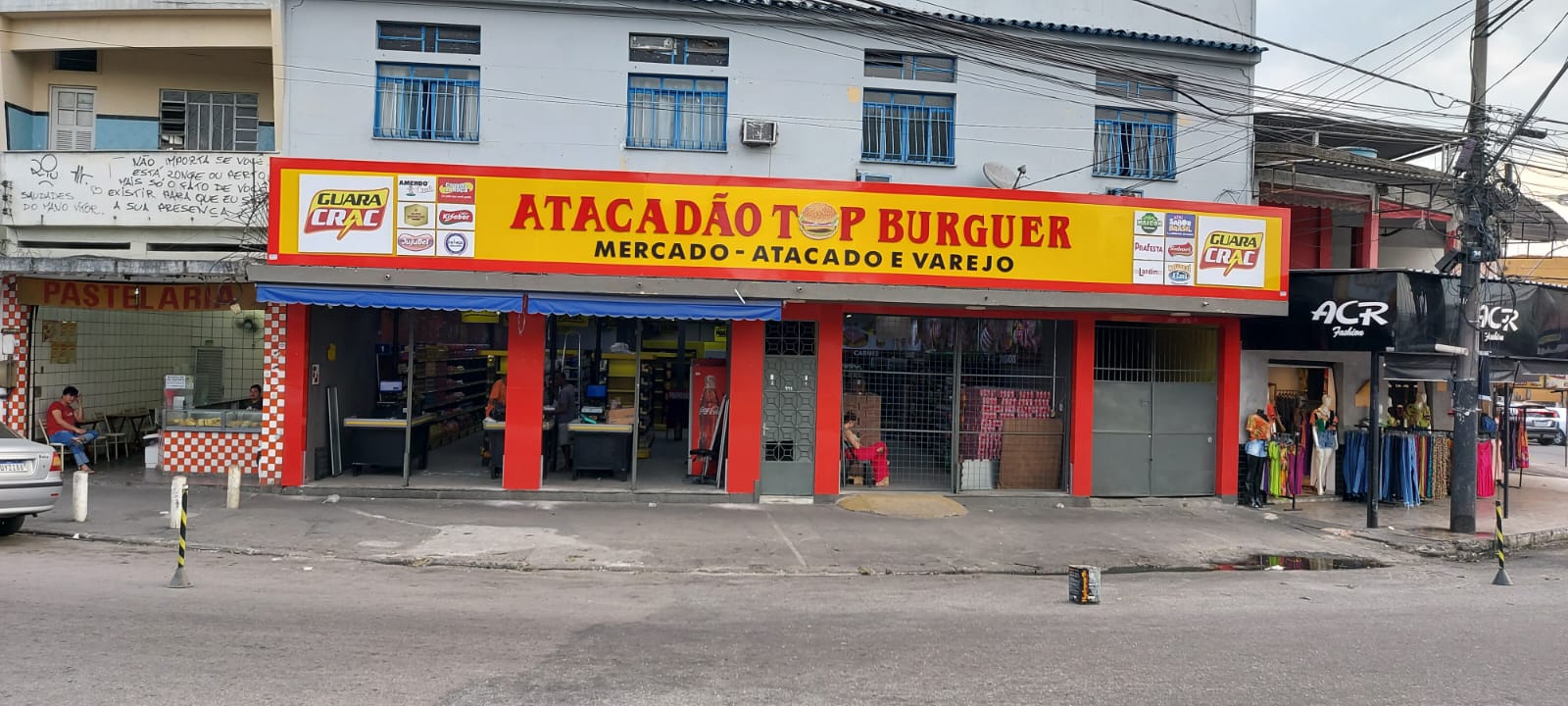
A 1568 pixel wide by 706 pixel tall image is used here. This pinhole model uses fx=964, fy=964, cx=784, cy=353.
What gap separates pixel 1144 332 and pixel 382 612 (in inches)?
504

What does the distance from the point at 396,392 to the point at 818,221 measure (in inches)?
315

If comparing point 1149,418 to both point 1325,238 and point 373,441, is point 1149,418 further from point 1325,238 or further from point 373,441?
point 373,441

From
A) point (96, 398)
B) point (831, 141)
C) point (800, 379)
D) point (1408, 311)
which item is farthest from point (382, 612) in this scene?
point (1408, 311)

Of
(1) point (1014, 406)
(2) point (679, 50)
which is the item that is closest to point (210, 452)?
(2) point (679, 50)

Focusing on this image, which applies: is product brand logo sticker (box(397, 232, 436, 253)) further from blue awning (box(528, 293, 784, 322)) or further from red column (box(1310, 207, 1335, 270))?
red column (box(1310, 207, 1335, 270))

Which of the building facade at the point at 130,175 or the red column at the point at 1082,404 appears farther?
the red column at the point at 1082,404

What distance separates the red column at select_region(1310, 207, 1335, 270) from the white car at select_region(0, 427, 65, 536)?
2157 centimetres

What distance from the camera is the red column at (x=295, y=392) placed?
1422 cm

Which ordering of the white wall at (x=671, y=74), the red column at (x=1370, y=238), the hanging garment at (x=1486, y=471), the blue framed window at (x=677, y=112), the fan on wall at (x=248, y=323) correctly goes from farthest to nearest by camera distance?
the fan on wall at (x=248, y=323), the red column at (x=1370, y=238), the hanging garment at (x=1486, y=471), the blue framed window at (x=677, y=112), the white wall at (x=671, y=74)

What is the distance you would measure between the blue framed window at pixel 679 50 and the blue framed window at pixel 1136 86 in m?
6.32

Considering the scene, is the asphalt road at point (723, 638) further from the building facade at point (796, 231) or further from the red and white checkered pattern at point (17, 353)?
the red and white checkered pattern at point (17, 353)

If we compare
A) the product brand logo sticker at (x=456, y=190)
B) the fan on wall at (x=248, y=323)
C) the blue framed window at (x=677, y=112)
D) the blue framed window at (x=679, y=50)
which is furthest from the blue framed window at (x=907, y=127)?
the fan on wall at (x=248, y=323)

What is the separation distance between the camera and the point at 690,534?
1247cm

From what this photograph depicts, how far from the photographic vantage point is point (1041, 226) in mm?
14664
